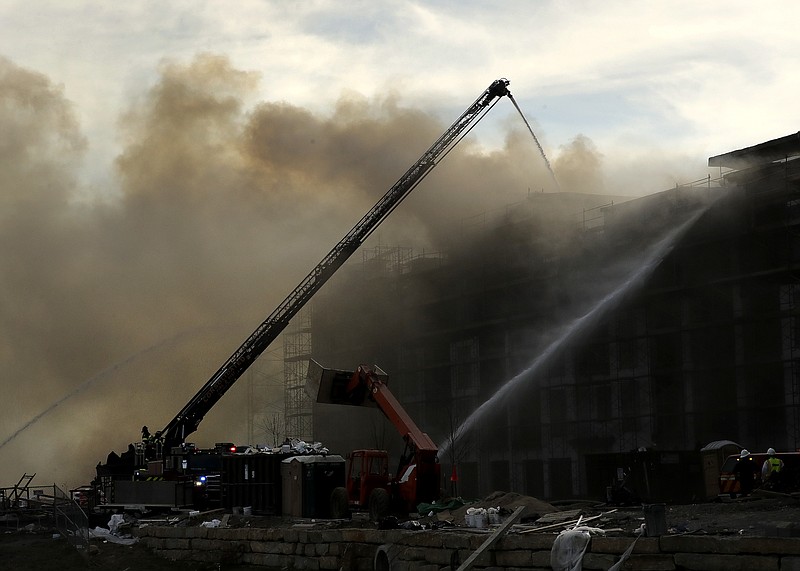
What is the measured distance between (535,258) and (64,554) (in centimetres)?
3984

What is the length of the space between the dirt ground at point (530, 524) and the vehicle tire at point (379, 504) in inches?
38.9

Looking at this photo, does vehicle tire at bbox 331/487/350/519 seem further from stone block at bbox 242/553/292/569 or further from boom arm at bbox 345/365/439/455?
stone block at bbox 242/553/292/569

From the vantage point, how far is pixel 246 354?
52594 mm

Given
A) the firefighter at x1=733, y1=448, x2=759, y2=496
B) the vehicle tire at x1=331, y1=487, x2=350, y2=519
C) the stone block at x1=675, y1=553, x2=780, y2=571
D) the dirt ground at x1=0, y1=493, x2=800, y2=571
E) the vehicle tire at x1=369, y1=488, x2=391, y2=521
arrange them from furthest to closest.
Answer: the vehicle tire at x1=331, y1=487, x2=350, y2=519, the firefighter at x1=733, y1=448, x2=759, y2=496, the vehicle tire at x1=369, y1=488, x2=391, y2=521, the dirt ground at x1=0, y1=493, x2=800, y2=571, the stone block at x1=675, y1=553, x2=780, y2=571

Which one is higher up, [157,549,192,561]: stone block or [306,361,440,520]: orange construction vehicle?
[306,361,440,520]: orange construction vehicle

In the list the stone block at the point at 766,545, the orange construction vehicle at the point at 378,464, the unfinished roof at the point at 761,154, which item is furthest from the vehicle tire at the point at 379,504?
the unfinished roof at the point at 761,154

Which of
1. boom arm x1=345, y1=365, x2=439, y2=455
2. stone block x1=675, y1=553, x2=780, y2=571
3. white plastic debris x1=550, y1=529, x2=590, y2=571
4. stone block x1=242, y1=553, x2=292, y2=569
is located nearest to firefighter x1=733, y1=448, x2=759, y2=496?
boom arm x1=345, y1=365, x2=439, y2=455

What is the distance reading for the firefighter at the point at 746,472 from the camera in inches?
1223

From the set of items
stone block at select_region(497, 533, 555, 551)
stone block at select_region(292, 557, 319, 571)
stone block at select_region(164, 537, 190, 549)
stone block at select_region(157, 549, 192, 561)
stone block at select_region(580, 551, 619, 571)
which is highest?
stone block at select_region(497, 533, 555, 551)

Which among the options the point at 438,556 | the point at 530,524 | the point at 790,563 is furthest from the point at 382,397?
the point at 790,563

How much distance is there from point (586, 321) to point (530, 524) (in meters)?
42.1

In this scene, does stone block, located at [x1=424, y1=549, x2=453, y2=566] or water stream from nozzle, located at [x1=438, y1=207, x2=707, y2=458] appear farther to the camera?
water stream from nozzle, located at [x1=438, y1=207, x2=707, y2=458]

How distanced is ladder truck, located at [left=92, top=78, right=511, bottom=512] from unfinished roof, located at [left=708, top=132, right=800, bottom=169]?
12.3m

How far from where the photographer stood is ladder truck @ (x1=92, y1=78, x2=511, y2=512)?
46.0 m
